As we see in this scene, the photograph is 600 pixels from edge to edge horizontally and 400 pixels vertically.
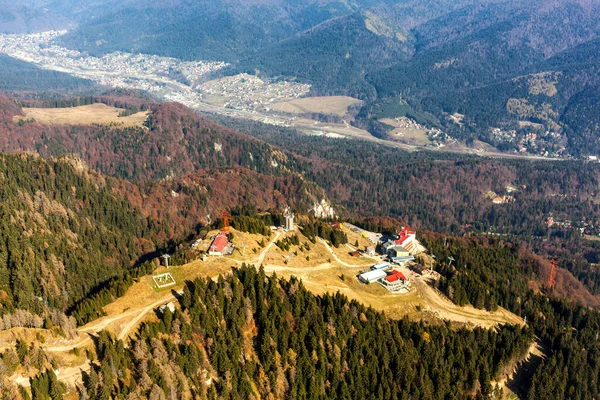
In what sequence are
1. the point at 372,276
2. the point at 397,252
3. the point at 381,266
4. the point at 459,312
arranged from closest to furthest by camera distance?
1. the point at 459,312
2. the point at 372,276
3. the point at 381,266
4. the point at 397,252

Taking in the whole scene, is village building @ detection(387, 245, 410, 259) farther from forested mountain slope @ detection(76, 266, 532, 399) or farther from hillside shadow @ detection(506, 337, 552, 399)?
hillside shadow @ detection(506, 337, 552, 399)

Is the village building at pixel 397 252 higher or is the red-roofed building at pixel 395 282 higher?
the village building at pixel 397 252

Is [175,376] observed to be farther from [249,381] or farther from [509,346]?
[509,346]

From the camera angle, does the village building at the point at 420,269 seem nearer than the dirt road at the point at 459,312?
No

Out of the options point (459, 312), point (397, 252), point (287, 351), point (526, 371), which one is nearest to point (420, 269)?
point (397, 252)

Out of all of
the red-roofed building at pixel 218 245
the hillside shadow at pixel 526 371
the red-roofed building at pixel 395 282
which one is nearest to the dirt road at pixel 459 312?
the red-roofed building at pixel 395 282

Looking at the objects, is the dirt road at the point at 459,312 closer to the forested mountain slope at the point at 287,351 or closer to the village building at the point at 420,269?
the village building at the point at 420,269

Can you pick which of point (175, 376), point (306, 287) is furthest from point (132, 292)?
point (306, 287)

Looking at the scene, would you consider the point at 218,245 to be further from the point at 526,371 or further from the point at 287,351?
the point at 526,371
